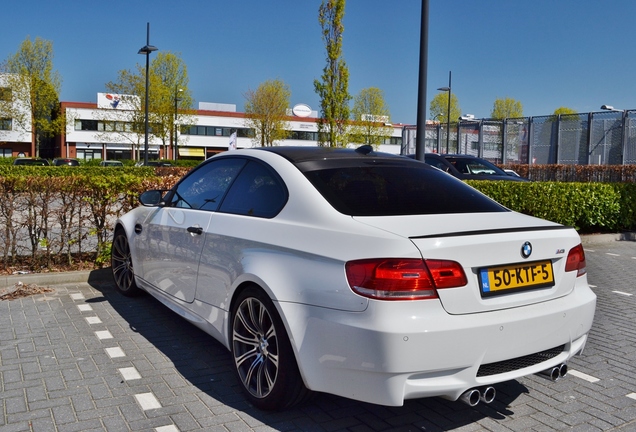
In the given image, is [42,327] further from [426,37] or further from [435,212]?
[426,37]

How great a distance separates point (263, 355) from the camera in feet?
11.9

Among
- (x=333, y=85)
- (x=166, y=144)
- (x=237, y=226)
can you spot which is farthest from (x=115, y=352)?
(x=166, y=144)

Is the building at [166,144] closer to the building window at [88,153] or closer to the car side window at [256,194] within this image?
the building window at [88,153]

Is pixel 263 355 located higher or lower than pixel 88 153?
lower

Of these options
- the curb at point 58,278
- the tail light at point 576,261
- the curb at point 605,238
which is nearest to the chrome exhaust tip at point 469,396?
the tail light at point 576,261

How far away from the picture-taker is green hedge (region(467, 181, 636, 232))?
11828 mm

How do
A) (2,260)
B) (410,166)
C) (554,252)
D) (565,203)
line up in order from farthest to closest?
1. (565,203)
2. (2,260)
3. (410,166)
4. (554,252)

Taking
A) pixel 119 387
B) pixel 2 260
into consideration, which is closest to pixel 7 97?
pixel 2 260

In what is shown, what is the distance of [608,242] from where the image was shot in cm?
1223

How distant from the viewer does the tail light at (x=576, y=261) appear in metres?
3.60

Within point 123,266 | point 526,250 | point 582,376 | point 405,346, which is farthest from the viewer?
point 123,266

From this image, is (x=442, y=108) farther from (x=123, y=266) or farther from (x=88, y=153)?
(x=123, y=266)

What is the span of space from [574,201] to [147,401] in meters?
10.6

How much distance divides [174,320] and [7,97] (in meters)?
52.3
